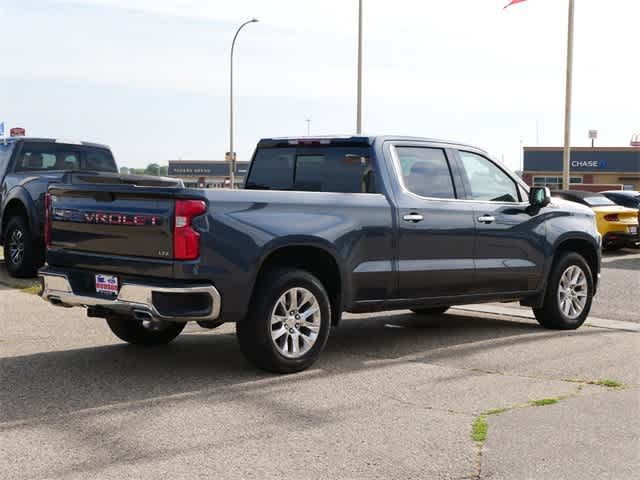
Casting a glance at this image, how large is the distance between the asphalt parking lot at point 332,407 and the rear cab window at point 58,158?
5.13m

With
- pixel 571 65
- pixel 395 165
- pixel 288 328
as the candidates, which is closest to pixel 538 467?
pixel 288 328

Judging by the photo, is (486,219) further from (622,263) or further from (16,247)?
(622,263)

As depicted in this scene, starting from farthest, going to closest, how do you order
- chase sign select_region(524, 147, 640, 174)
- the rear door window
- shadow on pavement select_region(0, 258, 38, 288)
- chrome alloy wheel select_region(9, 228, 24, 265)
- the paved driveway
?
chase sign select_region(524, 147, 640, 174) < the rear door window < chrome alloy wheel select_region(9, 228, 24, 265) < shadow on pavement select_region(0, 258, 38, 288) < the paved driveway

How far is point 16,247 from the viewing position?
1334cm

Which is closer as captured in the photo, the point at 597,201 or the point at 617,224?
the point at 617,224

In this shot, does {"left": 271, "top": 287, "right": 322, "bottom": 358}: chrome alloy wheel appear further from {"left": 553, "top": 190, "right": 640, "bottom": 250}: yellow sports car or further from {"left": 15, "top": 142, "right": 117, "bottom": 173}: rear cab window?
{"left": 553, "top": 190, "right": 640, "bottom": 250}: yellow sports car

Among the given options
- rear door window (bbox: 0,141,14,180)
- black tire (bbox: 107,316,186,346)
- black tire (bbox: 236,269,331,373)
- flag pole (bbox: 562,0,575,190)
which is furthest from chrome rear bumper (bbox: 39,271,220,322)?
flag pole (bbox: 562,0,575,190)

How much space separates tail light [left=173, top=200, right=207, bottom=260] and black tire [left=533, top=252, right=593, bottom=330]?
4403 mm

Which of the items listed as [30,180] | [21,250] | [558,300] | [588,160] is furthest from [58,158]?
[588,160]

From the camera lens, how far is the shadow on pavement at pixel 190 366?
6332 mm

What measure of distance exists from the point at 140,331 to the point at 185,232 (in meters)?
2.04

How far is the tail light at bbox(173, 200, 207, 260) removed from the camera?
6559mm

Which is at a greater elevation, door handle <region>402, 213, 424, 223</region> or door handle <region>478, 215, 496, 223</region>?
door handle <region>402, 213, 424, 223</region>

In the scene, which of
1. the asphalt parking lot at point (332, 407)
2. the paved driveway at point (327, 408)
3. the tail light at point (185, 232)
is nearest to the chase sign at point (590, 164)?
the asphalt parking lot at point (332, 407)
